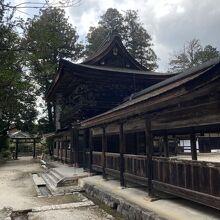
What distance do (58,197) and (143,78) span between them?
12.1m

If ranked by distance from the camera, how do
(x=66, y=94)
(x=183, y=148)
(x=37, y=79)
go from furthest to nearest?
(x=37, y=79), (x=183, y=148), (x=66, y=94)

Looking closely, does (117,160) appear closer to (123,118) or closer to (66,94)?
(123,118)

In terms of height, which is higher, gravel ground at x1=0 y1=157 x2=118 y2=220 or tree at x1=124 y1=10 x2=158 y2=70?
tree at x1=124 y1=10 x2=158 y2=70

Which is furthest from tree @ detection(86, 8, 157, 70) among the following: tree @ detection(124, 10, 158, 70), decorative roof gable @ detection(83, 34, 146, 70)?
decorative roof gable @ detection(83, 34, 146, 70)

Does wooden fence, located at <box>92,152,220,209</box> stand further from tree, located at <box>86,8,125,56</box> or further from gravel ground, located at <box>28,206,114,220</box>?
tree, located at <box>86,8,125,56</box>

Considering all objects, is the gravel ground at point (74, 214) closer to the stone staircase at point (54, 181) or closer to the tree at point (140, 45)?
the stone staircase at point (54, 181)

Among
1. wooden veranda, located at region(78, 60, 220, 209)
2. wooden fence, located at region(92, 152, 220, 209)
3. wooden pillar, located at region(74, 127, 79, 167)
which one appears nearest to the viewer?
wooden veranda, located at region(78, 60, 220, 209)

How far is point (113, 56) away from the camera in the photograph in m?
24.9

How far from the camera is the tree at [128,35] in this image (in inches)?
1925

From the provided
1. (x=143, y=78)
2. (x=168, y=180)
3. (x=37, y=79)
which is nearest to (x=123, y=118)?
(x=168, y=180)

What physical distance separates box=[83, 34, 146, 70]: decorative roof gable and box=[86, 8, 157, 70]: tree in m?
22.9

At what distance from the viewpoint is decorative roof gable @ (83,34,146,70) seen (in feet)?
78.9

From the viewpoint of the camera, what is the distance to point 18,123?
141 feet

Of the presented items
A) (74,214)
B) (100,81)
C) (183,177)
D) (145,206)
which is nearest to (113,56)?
(100,81)
